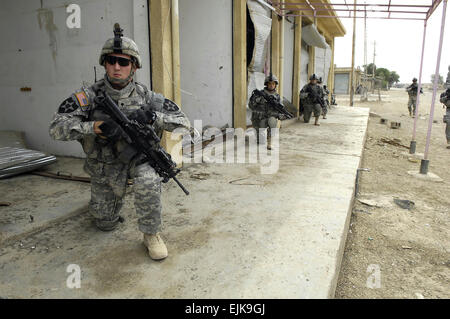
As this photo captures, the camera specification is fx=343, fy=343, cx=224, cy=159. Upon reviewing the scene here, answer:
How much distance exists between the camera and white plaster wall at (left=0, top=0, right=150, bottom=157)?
3535 mm

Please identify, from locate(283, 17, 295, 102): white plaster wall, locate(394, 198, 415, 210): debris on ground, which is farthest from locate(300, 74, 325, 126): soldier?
locate(394, 198, 415, 210): debris on ground

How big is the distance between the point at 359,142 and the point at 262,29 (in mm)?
2647

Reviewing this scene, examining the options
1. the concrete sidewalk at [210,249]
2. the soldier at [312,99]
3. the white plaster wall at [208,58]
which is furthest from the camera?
the soldier at [312,99]

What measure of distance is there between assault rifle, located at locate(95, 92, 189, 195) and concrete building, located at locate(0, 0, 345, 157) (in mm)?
1540

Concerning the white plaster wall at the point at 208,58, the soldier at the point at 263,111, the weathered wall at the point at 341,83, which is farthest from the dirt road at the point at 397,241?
the weathered wall at the point at 341,83

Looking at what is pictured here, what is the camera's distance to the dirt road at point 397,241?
2.14 m

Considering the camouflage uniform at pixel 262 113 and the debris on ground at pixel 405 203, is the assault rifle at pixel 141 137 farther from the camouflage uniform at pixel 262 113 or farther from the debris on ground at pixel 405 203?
the camouflage uniform at pixel 262 113

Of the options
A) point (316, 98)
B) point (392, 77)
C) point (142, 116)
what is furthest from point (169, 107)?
point (392, 77)

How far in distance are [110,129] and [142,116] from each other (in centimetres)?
22

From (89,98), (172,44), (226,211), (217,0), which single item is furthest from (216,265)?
(217,0)

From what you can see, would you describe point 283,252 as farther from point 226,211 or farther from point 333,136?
point 333,136

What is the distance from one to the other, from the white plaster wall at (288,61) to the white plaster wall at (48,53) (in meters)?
6.11

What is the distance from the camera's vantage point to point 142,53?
3.50 m

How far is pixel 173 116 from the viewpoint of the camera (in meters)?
2.25
